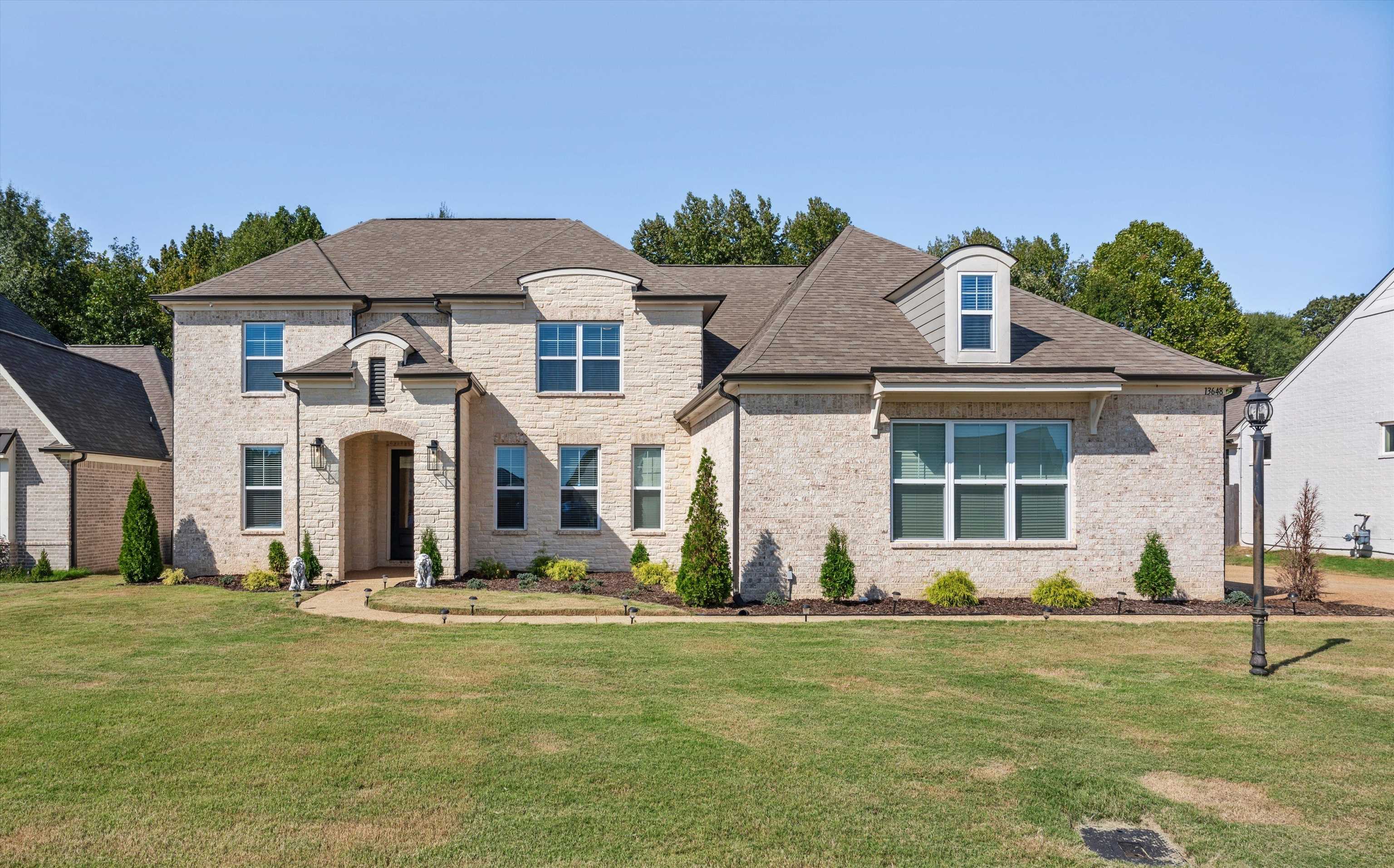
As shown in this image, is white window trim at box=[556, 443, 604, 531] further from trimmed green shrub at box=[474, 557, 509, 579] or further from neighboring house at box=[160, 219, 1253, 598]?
trimmed green shrub at box=[474, 557, 509, 579]

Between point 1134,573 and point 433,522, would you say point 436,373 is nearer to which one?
point 433,522

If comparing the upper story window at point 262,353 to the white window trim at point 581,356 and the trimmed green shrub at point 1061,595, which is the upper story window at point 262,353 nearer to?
the white window trim at point 581,356

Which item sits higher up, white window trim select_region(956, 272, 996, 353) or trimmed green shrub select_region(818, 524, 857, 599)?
white window trim select_region(956, 272, 996, 353)

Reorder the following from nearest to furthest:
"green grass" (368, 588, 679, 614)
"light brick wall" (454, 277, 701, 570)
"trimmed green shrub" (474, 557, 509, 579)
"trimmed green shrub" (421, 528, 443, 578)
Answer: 1. "green grass" (368, 588, 679, 614)
2. "trimmed green shrub" (421, 528, 443, 578)
3. "trimmed green shrub" (474, 557, 509, 579)
4. "light brick wall" (454, 277, 701, 570)

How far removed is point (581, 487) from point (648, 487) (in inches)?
59.8

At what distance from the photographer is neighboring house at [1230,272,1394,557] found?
24.4 meters

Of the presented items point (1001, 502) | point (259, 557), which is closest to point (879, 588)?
point (1001, 502)

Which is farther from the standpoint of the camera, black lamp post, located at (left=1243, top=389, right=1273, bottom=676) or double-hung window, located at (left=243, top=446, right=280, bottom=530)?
double-hung window, located at (left=243, top=446, right=280, bottom=530)

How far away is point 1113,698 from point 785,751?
3.92 meters

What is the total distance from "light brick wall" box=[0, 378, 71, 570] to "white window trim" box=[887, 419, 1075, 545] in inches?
717

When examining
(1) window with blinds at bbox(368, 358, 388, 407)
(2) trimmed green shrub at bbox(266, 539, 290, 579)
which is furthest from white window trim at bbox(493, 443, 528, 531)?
(2) trimmed green shrub at bbox(266, 539, 290, 579)

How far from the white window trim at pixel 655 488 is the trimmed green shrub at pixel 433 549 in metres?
3.69

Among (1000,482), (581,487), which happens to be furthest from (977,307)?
(581,487)

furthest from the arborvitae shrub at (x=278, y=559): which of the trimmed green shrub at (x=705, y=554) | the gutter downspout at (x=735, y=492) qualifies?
the gutter downspout at (x=735, y=492)
